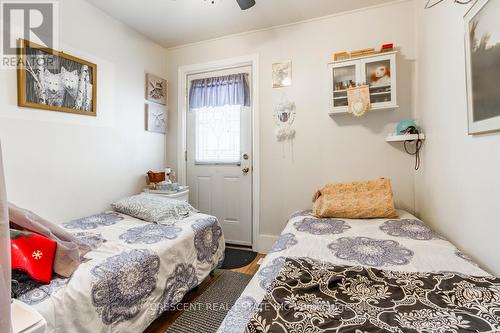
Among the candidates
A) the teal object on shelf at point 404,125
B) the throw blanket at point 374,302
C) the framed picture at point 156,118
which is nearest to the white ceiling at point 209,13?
A: the framed picture at point 156,118

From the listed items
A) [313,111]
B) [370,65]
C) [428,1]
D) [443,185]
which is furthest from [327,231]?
[428,1]

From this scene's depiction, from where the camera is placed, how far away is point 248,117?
301cm

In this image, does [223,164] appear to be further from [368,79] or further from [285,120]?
[368,79]

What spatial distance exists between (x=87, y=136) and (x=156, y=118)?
0.96m

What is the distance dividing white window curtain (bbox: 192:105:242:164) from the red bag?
83.0 inches

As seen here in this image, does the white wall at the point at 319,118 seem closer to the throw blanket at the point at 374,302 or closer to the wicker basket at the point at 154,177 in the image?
the wicker basket at the point at 154,177

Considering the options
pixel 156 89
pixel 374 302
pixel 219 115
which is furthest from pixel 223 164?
pixel 374 302

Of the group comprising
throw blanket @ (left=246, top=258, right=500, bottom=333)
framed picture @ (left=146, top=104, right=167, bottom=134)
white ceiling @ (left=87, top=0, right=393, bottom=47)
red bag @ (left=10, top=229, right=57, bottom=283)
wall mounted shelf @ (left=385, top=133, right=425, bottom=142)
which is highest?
white ceiling @ (left=87, top=0, right=393, bottom=47)

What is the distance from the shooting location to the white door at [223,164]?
3.04 meters

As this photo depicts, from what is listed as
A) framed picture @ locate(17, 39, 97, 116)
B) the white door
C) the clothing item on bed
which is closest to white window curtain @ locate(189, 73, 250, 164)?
the white door

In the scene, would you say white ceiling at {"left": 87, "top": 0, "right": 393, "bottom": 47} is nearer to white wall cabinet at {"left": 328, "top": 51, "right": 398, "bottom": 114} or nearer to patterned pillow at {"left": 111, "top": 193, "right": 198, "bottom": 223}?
white wall cabinet at {"left": 328, "top": 51, "right": 398, "bottom": 114}

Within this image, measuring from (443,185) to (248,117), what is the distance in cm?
205

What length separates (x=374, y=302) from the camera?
2.78ft

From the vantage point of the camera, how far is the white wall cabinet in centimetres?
221
